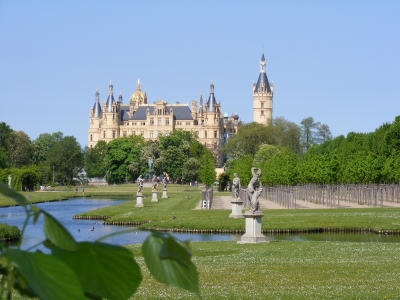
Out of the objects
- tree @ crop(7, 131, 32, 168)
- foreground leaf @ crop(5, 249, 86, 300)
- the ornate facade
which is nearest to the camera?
foreground leaf @ crop(5, 249, 86, 300)

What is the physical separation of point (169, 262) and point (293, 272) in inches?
459

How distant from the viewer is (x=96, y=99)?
156750 mm

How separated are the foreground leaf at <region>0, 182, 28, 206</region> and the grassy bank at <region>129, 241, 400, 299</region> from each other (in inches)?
238

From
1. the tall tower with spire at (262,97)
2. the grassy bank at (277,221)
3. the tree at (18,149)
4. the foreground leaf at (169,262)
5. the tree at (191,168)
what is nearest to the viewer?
the foreground leaf at (169,262)

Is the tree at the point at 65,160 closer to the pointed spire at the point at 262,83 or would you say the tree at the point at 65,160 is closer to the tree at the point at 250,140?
the tree at the point at 250,140

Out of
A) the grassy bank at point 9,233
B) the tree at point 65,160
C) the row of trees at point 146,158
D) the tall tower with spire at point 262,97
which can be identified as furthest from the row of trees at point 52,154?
the grassy bank at point 9,233

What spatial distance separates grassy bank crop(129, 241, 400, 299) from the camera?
9.79 metres

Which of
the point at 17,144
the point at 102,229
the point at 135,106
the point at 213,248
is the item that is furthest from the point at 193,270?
the point at 135,106

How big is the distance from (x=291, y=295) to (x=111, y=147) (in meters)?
103

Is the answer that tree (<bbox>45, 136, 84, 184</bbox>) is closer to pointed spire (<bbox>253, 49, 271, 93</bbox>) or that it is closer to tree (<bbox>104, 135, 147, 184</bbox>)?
tree (<bbox>104, 135, 147, 184</bbox>)

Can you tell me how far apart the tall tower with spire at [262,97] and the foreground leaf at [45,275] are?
146 meters

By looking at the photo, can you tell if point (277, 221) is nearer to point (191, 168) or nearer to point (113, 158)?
point (191, 168)

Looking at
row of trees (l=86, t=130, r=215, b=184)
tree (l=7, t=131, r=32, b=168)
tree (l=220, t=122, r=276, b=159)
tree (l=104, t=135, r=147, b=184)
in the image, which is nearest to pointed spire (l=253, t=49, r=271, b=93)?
row of trees (l=86, t=130, r=215, b=184)

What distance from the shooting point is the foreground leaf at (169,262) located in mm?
940
